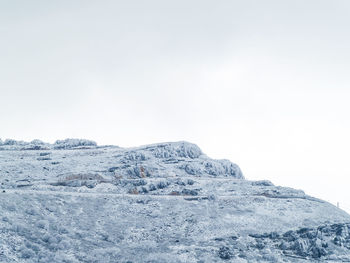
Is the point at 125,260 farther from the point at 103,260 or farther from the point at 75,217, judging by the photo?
the point at 75,217

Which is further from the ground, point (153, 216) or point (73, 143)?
point (73, 143)

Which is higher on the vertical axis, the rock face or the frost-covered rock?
the frost-covered rock

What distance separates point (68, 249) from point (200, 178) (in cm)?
2524

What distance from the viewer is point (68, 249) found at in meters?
26.3

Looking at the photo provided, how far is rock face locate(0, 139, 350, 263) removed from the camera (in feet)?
89.1

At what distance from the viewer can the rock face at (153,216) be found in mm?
27172

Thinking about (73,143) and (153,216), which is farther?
(73,143)

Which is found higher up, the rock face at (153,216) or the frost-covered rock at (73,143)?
the frost-covered rock at (73,143)

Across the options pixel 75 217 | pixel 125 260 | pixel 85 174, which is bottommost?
pixel 125 260

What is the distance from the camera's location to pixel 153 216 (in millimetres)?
35031

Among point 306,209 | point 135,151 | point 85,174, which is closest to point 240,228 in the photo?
point 306,209

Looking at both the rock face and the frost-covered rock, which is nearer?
the rock face

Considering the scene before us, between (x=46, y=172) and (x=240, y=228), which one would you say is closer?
(x=240, y=228)

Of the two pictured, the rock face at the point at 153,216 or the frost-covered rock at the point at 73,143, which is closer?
the rock face at the point at 153,216
